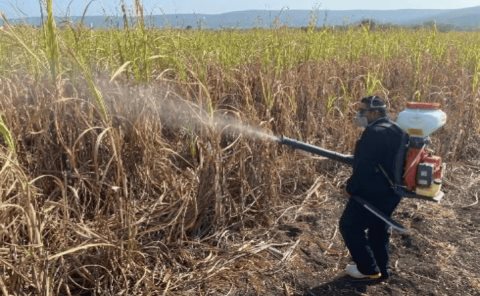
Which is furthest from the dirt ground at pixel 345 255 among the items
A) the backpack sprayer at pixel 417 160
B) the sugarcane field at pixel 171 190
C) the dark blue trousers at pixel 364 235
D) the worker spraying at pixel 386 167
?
the backpack sprayer at pixel 417 160

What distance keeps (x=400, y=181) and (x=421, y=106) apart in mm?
389

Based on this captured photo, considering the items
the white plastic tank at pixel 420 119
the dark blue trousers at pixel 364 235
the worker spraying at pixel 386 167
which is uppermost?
the white plastic tank at pixel 420 119

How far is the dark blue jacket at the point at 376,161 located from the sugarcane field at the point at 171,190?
0.04 m

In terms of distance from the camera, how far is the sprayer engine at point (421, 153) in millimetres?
2164

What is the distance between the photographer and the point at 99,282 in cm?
201

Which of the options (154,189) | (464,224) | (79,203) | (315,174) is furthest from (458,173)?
(79,203)

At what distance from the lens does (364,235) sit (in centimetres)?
239

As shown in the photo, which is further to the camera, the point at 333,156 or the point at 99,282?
the point at 333,156

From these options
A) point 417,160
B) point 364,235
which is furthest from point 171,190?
point 417,160

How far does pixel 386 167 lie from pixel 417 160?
150mm

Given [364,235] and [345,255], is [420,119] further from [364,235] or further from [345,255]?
[345,255]

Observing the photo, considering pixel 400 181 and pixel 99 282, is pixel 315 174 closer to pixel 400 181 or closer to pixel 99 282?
pixel 400 181

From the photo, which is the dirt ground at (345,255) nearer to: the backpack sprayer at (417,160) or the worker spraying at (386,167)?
the worker spraying at (386,167)

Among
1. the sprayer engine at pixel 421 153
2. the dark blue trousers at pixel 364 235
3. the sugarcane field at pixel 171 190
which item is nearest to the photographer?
the sugarcane field at pixel 171 190
